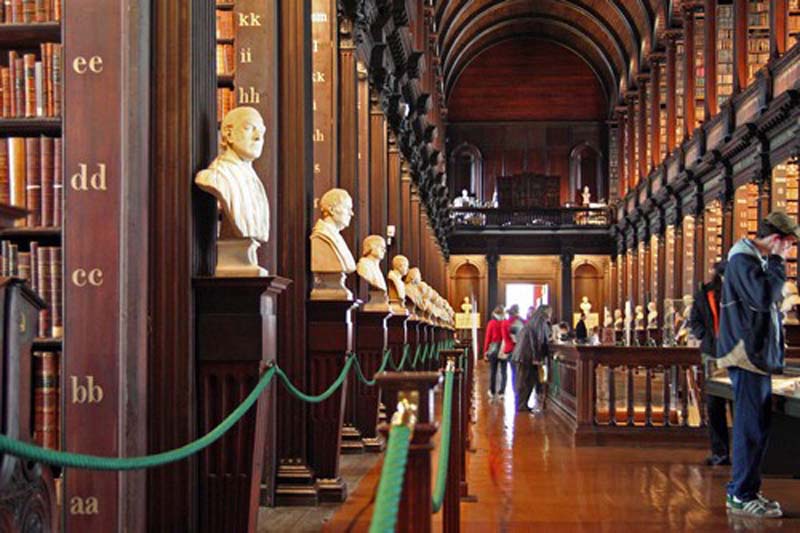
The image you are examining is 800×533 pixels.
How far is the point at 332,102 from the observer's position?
859 centimetres

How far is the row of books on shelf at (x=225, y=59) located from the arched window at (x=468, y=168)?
32253 millimetres

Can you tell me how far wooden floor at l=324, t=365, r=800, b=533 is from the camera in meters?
5.56

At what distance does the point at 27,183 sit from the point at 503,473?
169 inches

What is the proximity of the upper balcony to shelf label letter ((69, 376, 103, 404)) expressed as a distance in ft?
107

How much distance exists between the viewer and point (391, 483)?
198cm

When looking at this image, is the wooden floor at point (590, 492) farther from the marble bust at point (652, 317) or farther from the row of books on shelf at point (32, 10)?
the marble bust at point (652, 317)

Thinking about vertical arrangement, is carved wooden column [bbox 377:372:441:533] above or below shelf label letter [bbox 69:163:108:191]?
below

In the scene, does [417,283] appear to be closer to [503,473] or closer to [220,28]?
[503,473]

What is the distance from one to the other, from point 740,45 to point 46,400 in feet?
51.2

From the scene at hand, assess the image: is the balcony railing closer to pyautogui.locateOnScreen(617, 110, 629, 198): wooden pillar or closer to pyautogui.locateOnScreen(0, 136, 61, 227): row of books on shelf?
pyautogui.locateOnScreen(617, 110, 629, 198): wooden pillar

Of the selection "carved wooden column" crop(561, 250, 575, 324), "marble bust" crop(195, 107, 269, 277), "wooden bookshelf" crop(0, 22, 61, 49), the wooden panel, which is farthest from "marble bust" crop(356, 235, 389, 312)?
the wooden panel

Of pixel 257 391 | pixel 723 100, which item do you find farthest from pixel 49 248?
pixel 723 100

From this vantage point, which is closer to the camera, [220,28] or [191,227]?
[191,227]

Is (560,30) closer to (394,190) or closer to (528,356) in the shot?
(394,190)
